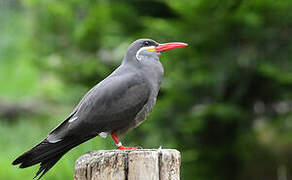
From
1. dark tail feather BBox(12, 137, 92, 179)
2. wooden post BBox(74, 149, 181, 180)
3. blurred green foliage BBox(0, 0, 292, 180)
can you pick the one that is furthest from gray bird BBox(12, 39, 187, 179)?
blurred green foliage BBox(0, 0, 292, 180)

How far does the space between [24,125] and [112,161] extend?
665 cm

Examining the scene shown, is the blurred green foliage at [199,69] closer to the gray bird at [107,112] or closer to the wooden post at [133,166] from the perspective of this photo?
the gray bird at [107,112]

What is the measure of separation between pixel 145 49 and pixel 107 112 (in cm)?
64

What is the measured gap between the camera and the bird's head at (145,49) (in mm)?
3061

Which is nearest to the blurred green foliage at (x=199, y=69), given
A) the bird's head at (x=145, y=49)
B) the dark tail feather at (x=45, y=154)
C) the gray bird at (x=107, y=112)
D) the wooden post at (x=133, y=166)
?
the bird's head at (x=145, y=49)

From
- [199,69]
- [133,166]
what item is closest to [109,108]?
[133,166]

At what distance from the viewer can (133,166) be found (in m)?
2.27

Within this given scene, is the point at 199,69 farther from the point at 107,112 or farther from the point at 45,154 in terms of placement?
the point at 45,154

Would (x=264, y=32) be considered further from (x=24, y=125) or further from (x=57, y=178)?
(x=24, y=125)

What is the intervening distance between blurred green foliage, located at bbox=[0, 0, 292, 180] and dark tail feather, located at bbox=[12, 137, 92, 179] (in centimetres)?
237

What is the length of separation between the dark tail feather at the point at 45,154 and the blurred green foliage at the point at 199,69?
2.37 meters

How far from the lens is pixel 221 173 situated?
567 cm

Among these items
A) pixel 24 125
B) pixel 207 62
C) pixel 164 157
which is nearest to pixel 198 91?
pixel 207 62

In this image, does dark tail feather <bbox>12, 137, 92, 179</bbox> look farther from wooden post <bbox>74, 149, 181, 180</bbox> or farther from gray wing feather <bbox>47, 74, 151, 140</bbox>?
wooden post <bbox>74, 149, 181, 180</bbox>
